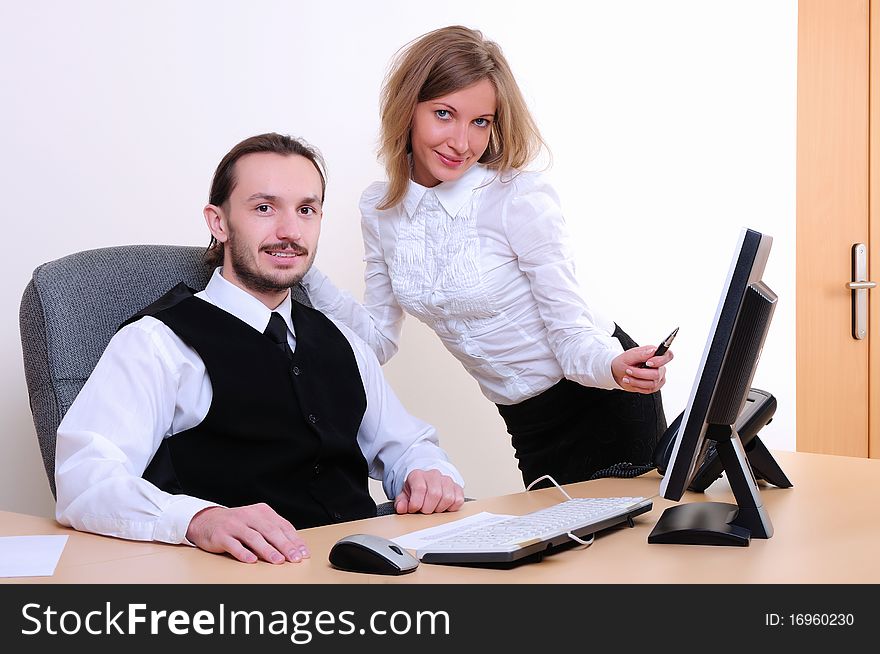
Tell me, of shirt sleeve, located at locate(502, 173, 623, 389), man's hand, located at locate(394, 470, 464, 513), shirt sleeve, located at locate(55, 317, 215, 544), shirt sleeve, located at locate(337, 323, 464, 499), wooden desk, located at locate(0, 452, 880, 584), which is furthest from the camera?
shirt sleeve, located at locate(502, 173, 623, 389)

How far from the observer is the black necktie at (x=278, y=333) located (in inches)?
63.4

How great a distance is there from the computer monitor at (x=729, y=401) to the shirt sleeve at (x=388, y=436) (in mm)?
600

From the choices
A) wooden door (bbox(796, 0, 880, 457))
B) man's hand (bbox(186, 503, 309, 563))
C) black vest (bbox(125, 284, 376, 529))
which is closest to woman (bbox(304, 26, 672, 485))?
black vest (bbox(125, 284, 376, 529))

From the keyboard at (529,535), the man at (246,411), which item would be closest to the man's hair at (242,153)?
the man at (246,411)

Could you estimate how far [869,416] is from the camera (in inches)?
155

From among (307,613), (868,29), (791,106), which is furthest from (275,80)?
(868,29)

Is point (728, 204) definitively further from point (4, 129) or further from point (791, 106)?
point (4, 129)

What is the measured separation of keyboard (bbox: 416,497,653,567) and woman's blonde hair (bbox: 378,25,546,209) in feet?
3.17

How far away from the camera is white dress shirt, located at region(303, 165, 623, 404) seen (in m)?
1.95

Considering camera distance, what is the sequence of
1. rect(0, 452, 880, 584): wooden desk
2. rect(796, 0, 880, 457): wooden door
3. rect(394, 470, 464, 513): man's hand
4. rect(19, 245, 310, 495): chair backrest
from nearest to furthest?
1. rect(0, 452, 880, 584): wooden desk
2. rect(394, 470, 464, 513): man's hand
3. rect(19, 245, 310, 495): chair backrest
4. rect(796, 0, 880, 457): wooden door

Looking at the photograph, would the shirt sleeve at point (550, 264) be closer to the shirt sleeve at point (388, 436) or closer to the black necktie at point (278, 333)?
the shirt sleeve at point (388, 436)

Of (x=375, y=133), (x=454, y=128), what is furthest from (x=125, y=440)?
(x=375, y=133)

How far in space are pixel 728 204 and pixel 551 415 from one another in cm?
193

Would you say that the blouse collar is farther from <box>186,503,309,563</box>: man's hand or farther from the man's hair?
<box>186,503,309,563</box>: man's hand
